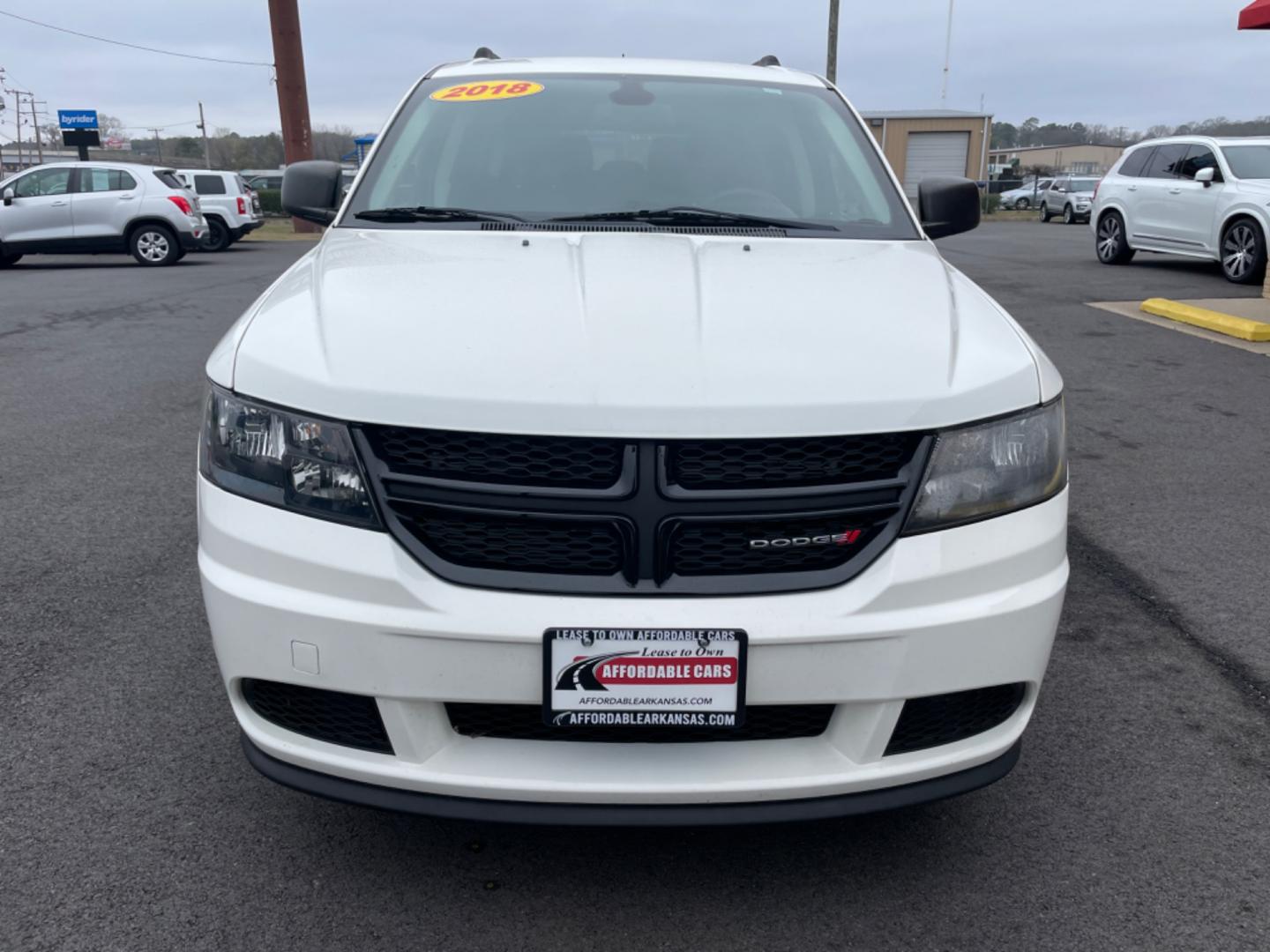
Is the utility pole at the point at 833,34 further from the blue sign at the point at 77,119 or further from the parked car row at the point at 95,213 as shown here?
the blue sign at the point at 77,119

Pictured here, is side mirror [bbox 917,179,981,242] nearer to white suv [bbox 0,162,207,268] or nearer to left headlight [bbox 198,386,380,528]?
left headlight [bbox 198,386,380,528]

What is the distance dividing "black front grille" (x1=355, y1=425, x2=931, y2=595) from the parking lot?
Result: 0.71m

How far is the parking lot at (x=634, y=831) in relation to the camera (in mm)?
2148

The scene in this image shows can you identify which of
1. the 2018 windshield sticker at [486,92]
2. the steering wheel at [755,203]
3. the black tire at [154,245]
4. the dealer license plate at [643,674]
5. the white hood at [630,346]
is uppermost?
the 2018 windshield sticker at [486,92]

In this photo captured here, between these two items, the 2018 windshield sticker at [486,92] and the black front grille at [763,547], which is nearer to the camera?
the black front grille at [763,547]

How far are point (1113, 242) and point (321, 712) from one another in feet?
50.7

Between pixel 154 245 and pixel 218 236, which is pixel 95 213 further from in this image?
pixel 218 236

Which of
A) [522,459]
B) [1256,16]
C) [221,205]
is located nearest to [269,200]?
[221,205]

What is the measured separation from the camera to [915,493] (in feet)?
6.66

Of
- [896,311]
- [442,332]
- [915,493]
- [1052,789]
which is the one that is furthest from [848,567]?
[1052,789]

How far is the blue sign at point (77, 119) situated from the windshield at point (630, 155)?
137 feet

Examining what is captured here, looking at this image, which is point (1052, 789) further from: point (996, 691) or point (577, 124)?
point (577, 124)

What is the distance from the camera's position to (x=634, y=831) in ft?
8.02

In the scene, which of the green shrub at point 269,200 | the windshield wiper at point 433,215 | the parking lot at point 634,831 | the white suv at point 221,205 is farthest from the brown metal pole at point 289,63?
the windshield wiper at point 433,215
